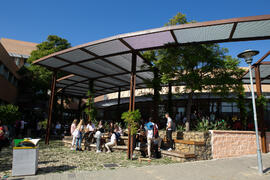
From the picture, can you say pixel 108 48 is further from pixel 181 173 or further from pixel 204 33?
pixel 181 173

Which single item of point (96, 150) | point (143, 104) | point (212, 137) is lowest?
point (96, 150)

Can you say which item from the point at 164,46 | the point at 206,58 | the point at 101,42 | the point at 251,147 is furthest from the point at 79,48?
the point at 251,147

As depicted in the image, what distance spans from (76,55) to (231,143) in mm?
8028

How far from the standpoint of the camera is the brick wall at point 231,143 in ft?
25.2

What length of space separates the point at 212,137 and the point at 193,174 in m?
2.65

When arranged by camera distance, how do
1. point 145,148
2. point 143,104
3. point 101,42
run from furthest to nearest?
point 143,104
point 145,148
point 101,42

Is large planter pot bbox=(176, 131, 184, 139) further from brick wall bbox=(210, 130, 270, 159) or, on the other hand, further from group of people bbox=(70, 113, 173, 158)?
brick wall bbox=(210, 130, 270, 159)

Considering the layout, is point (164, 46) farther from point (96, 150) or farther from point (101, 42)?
point (96, 150)

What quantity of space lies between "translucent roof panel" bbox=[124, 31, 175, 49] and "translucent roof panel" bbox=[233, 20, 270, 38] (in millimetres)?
2283

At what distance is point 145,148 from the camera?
321 inches

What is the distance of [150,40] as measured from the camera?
7.47m

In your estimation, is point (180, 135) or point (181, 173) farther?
point (180, 135)

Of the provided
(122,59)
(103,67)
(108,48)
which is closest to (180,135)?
(122,59)

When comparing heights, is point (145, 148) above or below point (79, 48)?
below
